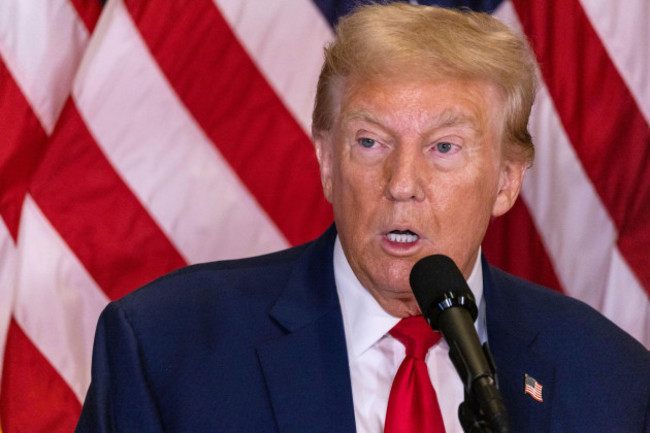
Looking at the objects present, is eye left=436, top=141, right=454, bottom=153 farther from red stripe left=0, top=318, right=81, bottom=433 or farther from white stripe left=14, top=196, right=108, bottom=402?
red stripe left=0, top=318, right=81, bottom=433

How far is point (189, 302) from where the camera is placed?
6.40ft

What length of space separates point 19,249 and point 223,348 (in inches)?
36.0

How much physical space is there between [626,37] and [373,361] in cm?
129

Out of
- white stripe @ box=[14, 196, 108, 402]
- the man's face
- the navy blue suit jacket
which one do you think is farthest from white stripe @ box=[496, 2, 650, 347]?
white stripe @ box=[14, 196, 108, 402]

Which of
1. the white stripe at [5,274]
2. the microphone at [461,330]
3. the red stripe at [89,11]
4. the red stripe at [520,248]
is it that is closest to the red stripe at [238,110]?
the red stripe at [89,11]

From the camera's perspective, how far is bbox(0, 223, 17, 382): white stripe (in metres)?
2.64

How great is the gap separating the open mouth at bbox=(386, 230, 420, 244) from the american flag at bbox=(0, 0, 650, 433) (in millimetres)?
910

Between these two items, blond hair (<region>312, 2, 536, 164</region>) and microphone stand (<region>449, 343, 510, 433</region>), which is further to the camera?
blond hair (<region>312, 2, 536, 164</region>)

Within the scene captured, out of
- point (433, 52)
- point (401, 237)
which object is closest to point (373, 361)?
point (401, 237)

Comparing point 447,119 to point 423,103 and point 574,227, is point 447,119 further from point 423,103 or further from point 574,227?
point 574,227

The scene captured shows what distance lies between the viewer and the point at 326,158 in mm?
2029

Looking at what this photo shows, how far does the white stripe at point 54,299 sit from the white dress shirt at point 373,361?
0.88 metres

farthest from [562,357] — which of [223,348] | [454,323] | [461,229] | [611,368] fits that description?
[454,323]

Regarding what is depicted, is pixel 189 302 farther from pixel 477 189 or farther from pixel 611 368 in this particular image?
pixel 611 368
